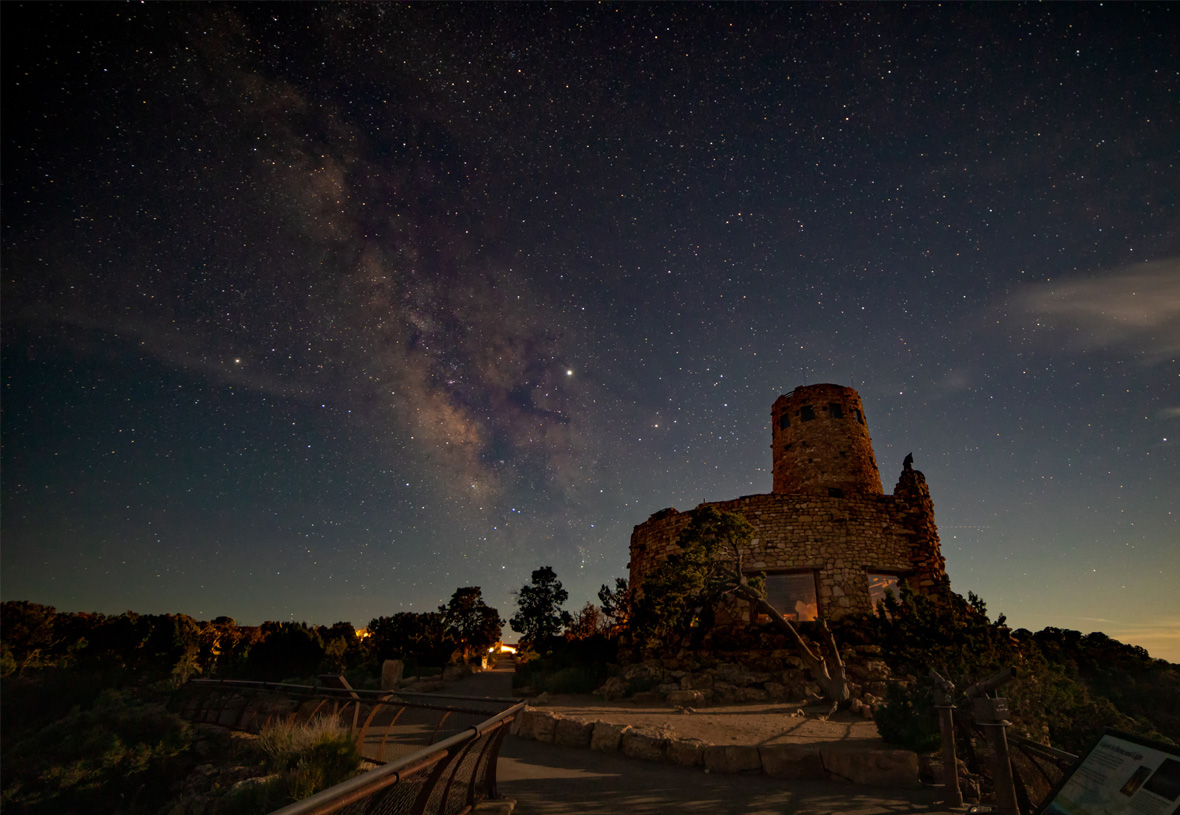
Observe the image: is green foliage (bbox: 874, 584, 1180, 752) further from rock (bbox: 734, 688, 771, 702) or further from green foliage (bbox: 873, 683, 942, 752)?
rock (bbox: 734, 688, 771, 702)

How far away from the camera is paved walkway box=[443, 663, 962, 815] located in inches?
248

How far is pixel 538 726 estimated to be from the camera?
10.4m

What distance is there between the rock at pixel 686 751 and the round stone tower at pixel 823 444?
1647 cm

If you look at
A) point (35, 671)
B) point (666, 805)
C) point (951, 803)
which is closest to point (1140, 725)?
point (951, 803)

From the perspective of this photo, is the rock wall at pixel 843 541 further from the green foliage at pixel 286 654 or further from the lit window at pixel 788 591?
the green foliage at pixel 286 654

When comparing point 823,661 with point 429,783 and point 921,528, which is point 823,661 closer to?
point 921,528

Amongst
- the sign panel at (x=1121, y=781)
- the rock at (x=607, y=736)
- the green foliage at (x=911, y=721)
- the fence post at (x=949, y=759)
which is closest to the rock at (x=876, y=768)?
the fence post at (x=949, y=759)

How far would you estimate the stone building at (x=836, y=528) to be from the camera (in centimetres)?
1797

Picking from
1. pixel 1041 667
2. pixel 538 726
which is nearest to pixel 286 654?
pixel 538 726

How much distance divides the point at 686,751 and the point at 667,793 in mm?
1304

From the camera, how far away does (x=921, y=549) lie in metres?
18.9

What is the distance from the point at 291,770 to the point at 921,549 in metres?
20.5

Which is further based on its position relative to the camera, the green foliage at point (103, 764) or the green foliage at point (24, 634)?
the green foliage at point (24, 634)

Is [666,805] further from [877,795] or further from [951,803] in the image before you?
[951,803]
